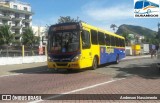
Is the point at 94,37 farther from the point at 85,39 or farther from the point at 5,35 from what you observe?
the point at 5,35

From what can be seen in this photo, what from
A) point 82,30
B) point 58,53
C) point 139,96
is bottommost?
point 139,96

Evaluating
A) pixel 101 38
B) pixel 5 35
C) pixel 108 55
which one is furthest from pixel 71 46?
pixel 5 35

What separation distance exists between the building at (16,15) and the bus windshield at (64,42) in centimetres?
8477

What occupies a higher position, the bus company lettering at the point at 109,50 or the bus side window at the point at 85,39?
the bus side window at the point at 85,39

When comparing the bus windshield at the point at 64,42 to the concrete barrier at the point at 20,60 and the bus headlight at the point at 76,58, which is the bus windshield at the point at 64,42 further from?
the concrete barrier at the point at 20,60

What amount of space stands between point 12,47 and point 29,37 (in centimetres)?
6431

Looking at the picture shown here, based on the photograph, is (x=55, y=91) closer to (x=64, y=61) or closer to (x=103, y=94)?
(x=103, y=94)

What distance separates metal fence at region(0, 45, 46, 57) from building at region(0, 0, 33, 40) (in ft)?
232

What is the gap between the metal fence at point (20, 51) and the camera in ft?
Result: 87.3

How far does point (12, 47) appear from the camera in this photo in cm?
2702

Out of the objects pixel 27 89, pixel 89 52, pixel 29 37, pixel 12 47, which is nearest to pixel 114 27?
pixel 29 37

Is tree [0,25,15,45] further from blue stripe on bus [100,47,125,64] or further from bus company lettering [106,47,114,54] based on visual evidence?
bus company lettering [106,47,114,54]

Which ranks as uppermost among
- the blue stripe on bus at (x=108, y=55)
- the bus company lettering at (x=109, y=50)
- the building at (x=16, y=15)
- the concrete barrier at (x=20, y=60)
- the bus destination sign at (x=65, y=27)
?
the building at (x=16, y=15)

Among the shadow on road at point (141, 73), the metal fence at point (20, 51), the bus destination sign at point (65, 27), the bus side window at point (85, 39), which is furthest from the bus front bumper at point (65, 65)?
the metal fence at point (20, 51)
